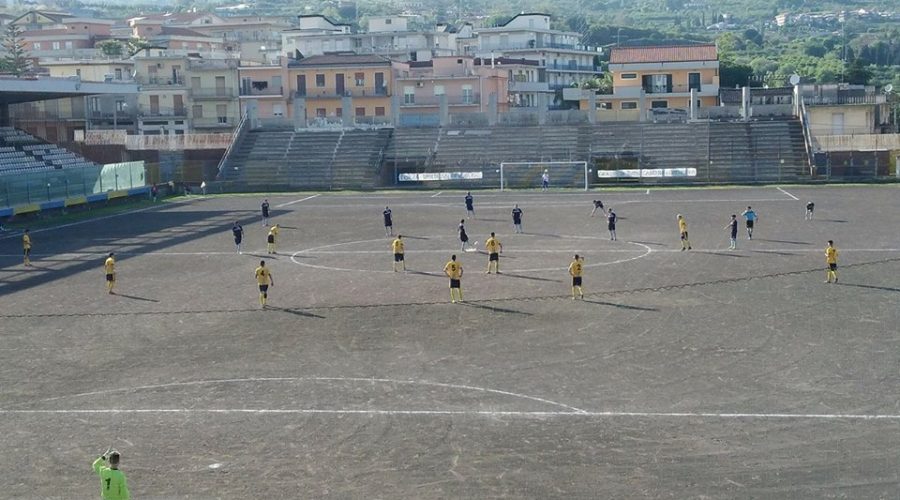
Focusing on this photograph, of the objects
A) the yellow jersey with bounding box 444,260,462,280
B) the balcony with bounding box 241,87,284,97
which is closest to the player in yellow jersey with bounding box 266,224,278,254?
the yellow jersey with bounding box 444,260,462,280

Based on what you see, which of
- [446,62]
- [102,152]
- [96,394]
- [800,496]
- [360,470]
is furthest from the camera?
[446,62]

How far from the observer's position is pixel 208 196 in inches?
2916

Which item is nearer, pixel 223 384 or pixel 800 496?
pixel 800 496

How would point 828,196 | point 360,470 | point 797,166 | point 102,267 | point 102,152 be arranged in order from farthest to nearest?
point 102,152, point 797,166, point 828,196, point 102,267, point 360,470

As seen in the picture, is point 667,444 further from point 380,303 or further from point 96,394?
point 380,303

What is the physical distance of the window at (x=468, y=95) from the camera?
96.5 metres

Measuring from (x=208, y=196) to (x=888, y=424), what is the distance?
59650mm

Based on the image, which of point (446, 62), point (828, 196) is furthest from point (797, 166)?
point (446, 62)

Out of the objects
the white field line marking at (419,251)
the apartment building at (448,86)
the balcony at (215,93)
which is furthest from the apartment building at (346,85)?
the white field line marking at (419,251)

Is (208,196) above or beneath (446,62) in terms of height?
beneath

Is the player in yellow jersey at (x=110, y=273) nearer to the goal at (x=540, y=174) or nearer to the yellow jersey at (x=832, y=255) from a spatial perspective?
the yellow jersey at (x=832, y=255)

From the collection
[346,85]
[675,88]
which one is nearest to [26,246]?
[346,85]

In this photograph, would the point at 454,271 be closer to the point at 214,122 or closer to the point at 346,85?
the point at 346,85

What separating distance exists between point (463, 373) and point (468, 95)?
74734 mm
